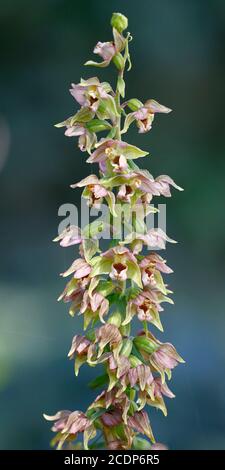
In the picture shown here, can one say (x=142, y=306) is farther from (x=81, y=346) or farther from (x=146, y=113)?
(x=146, y=113)

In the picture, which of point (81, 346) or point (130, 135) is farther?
point (130, 135)

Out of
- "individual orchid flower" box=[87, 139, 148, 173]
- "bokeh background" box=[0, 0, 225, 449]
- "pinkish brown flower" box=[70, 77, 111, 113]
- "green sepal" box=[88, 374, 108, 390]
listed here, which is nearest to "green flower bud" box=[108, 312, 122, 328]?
"green sepal" box=[88, 374, 108, 390]

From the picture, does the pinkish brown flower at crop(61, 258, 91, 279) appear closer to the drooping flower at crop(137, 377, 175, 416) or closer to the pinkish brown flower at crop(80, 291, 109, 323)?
the pinkish brown flower at crop(80, 291, 109, 323)

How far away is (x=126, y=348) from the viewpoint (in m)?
1.10

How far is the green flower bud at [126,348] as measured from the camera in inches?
43.3

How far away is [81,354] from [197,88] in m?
2.48

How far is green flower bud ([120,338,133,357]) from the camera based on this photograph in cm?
110

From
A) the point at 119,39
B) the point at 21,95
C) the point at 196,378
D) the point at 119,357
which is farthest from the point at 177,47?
the point at 119,357

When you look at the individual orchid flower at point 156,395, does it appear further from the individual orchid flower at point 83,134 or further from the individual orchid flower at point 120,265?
the individual orchid flower at point 83,134

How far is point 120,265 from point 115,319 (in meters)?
0.09

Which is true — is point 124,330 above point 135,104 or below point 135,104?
below

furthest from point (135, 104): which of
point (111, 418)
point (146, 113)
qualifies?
point (111, 418)

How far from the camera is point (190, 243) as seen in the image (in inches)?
125
